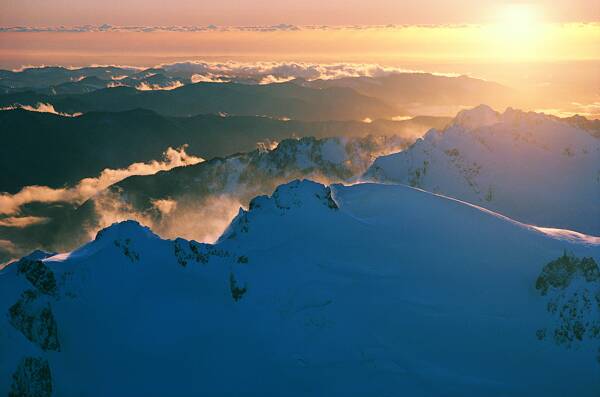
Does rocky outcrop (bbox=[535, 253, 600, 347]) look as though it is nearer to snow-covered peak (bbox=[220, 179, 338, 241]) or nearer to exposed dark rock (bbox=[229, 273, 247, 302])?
snow-covered peak (bbox=[220, 179, 338, 241])

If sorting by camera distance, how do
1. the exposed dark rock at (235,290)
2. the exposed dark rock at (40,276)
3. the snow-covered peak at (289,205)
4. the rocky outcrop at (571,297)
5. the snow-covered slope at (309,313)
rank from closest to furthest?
the snow-covered slope at (309,313)
the exposed dark rock at (40,276)
the rocky outcrop at (571,297)
the exposed dark rock at (235,290)
the snow-covered peak at (289,205)

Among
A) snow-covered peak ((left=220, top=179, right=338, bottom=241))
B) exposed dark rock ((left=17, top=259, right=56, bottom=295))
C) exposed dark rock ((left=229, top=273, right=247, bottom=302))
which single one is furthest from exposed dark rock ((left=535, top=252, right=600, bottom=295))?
exposed dark rock ((left=17, top=259, right=56, bottom=295))

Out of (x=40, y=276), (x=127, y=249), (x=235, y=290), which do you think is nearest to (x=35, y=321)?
(x=40, y=276)

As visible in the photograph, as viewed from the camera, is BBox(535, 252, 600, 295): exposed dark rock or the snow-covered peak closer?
BBox(535, 252, 600, 295): exposed dark rock

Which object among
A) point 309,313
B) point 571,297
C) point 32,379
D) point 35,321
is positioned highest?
point 571,297

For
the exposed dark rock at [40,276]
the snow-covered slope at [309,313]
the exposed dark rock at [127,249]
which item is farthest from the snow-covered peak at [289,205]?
the exposed dark rock at [40,276]

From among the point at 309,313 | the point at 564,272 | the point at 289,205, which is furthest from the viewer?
the point at 289,205

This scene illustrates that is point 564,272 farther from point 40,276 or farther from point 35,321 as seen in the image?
point 40,276

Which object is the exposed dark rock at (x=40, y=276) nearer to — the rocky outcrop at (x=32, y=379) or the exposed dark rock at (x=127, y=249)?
the exposed dark rock at (x=127, y=249)
